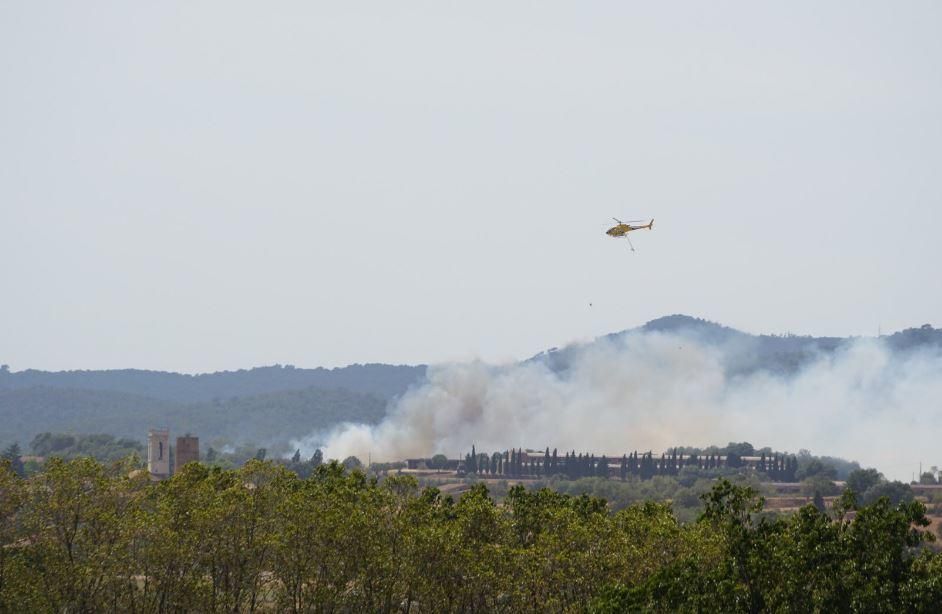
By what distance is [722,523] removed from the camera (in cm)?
8300

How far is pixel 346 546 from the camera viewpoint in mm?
86312

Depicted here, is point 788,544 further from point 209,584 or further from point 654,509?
point 209,584

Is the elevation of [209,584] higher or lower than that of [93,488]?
lower

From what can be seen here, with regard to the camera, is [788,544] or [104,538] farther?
[104,538]

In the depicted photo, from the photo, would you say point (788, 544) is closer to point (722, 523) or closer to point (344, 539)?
point (722, 523)

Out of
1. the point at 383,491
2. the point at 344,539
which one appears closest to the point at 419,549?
the point at 344,539

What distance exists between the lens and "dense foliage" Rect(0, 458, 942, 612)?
261 feet

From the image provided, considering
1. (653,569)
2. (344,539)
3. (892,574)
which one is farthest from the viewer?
(344,539)

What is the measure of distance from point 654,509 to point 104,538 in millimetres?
35930

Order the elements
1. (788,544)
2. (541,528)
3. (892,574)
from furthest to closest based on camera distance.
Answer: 1. (541,528)
2. (788,544)
3. (892,574)

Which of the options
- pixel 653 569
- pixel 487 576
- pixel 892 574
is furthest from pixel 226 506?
pixel 892 574

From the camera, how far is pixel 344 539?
86250mm

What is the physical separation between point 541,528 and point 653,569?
15.2m

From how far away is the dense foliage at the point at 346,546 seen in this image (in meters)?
79.6
